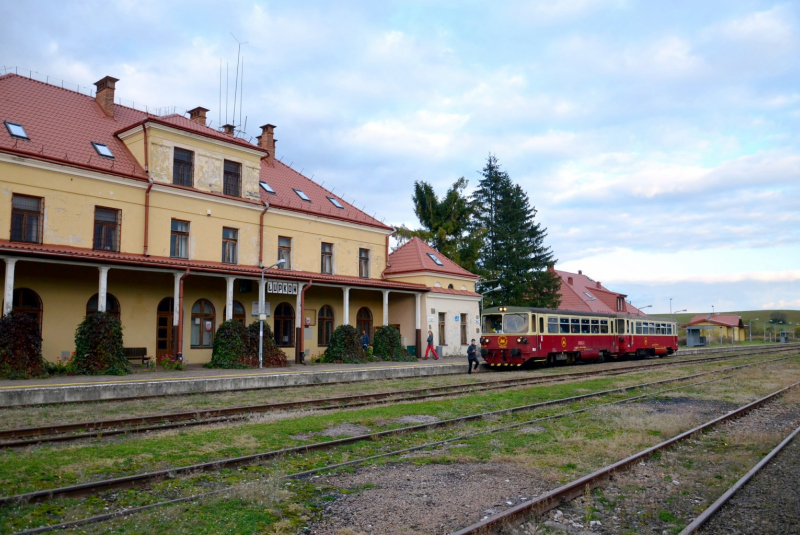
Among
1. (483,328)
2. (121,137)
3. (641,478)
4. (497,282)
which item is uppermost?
(121,137)

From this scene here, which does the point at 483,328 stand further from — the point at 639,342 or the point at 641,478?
the point at 641,478

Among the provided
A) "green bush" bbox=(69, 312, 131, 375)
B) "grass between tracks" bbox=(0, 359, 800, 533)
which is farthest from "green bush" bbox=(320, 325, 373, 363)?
"grass between tracks" bbox=(0, 359, 800, 533)

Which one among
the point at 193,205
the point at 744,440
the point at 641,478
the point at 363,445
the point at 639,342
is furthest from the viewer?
the point at 639,342

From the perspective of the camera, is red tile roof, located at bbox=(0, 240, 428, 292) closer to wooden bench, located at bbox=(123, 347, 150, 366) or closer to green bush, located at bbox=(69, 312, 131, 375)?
green bush, located at bbox=(69, 312, 131, 375)

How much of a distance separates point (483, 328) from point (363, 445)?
61.2ft

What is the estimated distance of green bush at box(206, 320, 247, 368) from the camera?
22.9 metres

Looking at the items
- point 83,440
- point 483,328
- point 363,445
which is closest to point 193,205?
point 483,328

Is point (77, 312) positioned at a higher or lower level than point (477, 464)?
higher

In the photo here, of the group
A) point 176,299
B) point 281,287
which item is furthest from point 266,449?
point 281,287

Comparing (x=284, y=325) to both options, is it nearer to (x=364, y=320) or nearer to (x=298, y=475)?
(x=364, y=320)

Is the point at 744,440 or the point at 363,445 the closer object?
the point at 363,445

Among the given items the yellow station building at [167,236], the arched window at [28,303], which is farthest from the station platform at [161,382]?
the arched window at [28,303]

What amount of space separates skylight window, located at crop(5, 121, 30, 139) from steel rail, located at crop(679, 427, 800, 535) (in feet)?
77.5

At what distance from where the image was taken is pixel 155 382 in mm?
16625
